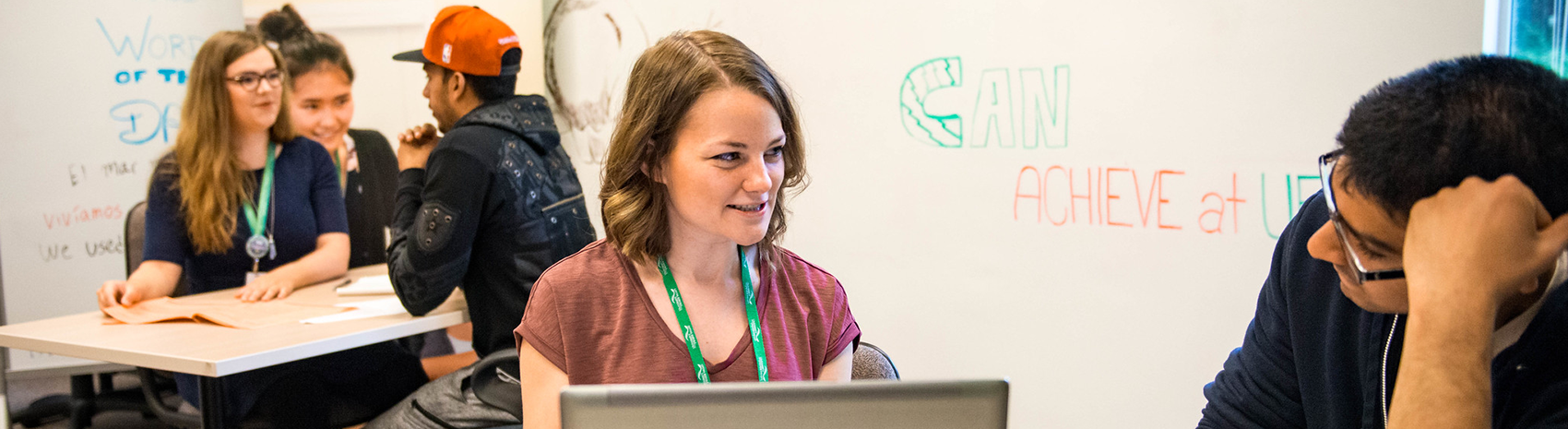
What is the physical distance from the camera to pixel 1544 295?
938 mm

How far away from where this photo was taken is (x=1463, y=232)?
34.3 inches

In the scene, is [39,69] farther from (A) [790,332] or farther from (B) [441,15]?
(A) [790,332]

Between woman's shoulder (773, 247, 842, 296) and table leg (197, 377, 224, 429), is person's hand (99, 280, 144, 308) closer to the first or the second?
table leg (197, 377, 224, 429)

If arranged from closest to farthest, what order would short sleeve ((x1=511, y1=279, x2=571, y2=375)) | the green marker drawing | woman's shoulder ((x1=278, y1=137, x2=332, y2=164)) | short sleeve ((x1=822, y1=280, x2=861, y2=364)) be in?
1. short sleeve ((x1=511, y1=279, x2=571, y2=375))
2. short sleeve ((x1=822, y1=280, x2=861, y2=364))
3. the green marker drawing
4. woman's shoulder ((x1=278, y1=137, x2=332, y2=164))

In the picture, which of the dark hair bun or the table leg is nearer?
the table leg

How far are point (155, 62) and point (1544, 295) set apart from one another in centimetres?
403

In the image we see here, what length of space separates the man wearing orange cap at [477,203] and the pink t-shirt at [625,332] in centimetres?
92

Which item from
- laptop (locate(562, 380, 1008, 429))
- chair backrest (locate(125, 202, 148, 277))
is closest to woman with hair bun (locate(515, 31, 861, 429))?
laptop (locate(562, 380, 1008, 429))

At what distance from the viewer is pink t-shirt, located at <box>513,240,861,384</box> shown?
1.32 meters

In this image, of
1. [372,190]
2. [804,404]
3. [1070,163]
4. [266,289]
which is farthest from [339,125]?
[804,404]

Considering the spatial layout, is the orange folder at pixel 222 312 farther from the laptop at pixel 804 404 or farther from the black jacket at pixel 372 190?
the laptop at pixel 804 404

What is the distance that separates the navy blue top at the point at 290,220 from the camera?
3141 millimetres

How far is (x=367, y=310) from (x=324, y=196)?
2.71ft

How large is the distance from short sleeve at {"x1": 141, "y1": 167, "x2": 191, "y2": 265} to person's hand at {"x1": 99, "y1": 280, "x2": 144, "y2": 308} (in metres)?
0.19
